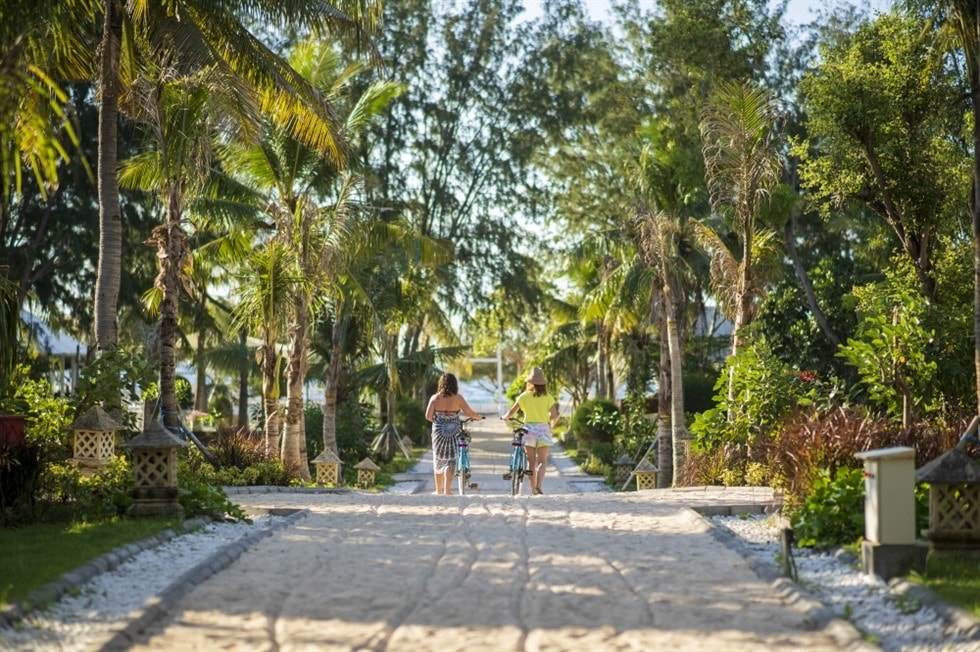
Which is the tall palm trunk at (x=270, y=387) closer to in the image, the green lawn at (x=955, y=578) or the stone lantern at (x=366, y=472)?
the stone lantern at (x=366, y=472)

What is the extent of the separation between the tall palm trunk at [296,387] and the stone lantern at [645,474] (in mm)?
6267

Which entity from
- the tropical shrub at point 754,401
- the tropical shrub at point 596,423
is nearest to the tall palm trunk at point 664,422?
the tropical shrub at point 596,423

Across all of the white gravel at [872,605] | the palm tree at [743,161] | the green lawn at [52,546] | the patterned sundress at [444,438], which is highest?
the palm tree at [743,161]

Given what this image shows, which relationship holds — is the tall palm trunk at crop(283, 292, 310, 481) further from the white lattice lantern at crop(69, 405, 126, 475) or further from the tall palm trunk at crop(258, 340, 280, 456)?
the white lattice lantern at crop(69, 405, 126, 475)

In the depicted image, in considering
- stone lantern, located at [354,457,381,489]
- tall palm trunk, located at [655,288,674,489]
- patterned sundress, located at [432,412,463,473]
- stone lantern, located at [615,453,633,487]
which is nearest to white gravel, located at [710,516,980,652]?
patterned sundress, located at [432,412,463,473]

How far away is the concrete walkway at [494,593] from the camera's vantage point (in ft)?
21.7

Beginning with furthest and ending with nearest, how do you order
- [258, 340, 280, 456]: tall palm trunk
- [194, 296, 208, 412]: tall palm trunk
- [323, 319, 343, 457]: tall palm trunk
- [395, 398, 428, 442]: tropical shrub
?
[395, 398, 428, 442]: tropical shrub → [194, 296, 208, 412]: tall palm trunk → [323, 319, 343, 457]: tall palm trunk → [258, 340, 280, 456]: tall palm trunk

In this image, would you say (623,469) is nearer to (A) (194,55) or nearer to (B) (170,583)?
(A) (194,55)

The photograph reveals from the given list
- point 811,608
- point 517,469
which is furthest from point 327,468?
point 811,608

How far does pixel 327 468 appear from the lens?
2325 centimetres

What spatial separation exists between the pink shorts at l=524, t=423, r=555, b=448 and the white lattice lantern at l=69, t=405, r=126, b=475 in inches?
207

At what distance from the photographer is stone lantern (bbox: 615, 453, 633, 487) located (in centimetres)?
2621

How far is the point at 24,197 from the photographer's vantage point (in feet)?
108

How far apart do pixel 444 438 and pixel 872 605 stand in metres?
10.1
